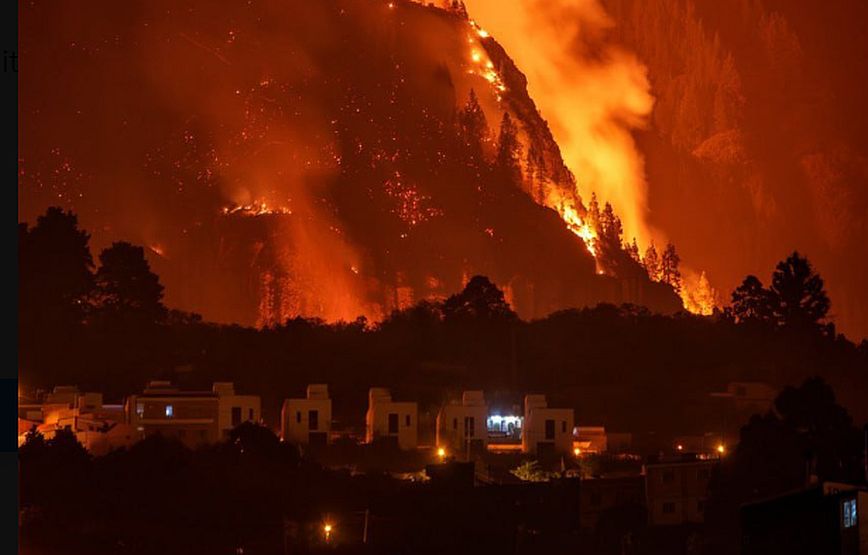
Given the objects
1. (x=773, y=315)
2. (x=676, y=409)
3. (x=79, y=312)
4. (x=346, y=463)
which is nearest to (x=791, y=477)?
(x=346, y=463)

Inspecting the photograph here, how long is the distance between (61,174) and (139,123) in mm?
3269

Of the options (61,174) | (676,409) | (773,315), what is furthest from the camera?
(61,174)

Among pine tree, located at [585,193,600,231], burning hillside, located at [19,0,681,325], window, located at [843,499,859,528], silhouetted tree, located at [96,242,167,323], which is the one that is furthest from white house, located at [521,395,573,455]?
pine tree, located at [585,193,600,231]

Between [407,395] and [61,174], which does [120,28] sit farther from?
[407,395]

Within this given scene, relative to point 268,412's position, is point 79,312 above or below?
above

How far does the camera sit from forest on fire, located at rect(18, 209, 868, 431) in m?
41.4

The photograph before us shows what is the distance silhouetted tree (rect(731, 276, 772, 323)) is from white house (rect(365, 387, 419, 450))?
16.0 metres

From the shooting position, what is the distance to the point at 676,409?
135 ft

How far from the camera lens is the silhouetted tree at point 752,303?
48562 millimetres

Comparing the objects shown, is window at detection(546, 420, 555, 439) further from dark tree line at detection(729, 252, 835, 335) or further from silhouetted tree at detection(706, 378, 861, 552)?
dark tree line at detection(729, 252, 835, 335)

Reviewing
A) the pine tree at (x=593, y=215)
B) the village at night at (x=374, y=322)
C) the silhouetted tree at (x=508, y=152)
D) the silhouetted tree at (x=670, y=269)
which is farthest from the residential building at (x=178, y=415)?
the silhouetted tree at (x=670, y=269)

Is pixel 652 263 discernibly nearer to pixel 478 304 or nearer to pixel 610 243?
pixel 610 243

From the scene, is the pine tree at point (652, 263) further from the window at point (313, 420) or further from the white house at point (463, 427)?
the window at point (313, 420)

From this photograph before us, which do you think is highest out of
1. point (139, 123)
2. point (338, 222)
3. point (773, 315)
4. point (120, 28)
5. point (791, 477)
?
point (120, 28)
